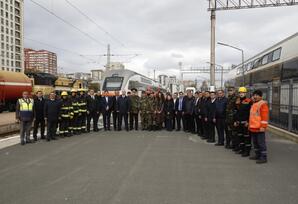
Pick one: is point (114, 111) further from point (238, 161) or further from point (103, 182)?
point (103, 182)

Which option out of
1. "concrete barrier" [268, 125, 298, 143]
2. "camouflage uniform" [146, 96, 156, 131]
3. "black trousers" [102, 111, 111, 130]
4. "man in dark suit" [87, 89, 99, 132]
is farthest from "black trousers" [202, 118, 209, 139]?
"man in dark suit" [87, 89, 99, 132]

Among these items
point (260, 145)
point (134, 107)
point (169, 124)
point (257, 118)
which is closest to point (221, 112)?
point (257, 118)

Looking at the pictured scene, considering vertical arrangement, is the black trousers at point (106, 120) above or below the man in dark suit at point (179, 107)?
below

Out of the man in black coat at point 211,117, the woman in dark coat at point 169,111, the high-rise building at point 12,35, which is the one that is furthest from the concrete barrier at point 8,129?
the high-rise building at point 12,35

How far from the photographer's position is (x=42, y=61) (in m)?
95.0

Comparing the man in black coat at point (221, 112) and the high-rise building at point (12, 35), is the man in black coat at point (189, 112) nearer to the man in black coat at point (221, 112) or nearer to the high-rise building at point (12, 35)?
the man in black coat at point (221, 112)

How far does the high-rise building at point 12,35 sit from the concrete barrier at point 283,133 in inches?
3658

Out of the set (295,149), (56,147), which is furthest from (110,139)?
(295,149)

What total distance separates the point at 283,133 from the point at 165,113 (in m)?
5.16

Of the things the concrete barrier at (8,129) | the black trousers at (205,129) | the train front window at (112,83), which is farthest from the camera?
the train front window at (112,83)

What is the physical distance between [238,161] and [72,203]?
479 cm

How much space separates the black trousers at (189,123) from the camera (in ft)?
47.6

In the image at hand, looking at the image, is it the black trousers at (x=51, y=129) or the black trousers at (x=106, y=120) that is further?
the black trousers at (x=106, y=120)

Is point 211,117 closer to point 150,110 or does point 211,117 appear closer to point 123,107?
point 150,110
